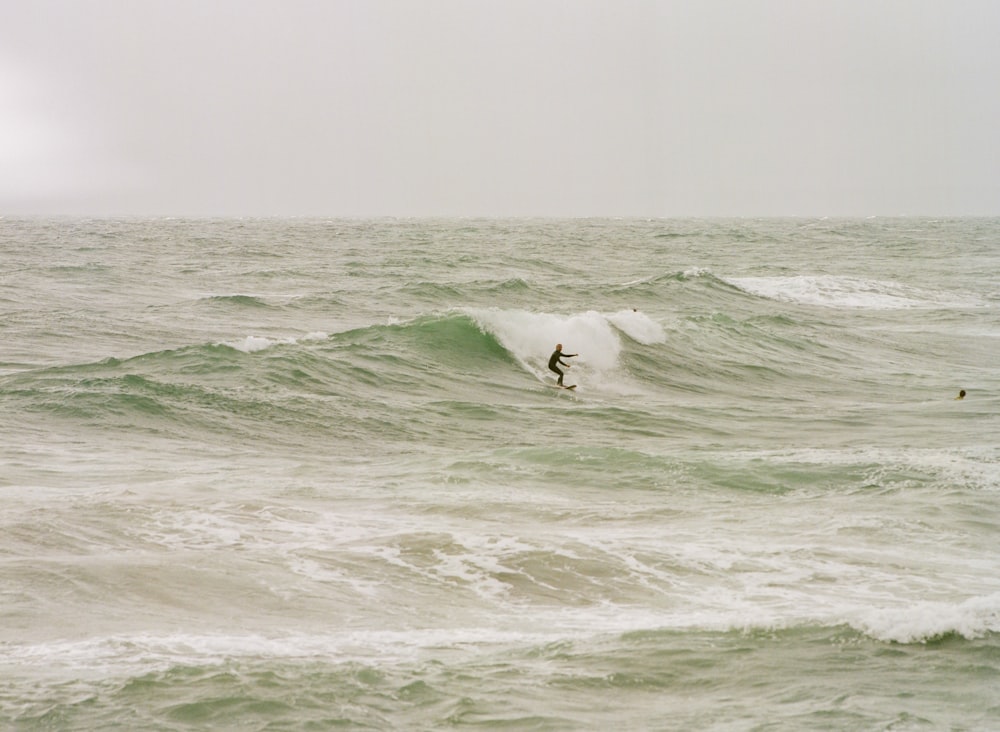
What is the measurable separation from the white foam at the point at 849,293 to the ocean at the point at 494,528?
11.0m

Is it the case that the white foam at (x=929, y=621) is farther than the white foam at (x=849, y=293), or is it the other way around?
the white foam at (x=849, y=293)

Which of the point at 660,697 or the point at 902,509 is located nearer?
the point at 660,697

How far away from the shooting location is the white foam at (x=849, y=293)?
3916cm

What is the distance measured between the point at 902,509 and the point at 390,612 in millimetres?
6121

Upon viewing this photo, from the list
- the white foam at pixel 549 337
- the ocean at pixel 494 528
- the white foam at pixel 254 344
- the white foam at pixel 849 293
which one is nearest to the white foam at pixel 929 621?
the ocean at pixel 494 528

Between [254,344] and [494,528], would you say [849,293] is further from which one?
[494,528]

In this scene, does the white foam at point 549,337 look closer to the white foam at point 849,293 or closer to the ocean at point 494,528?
the ocean at point 494,528

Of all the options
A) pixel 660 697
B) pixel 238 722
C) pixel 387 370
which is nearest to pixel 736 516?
pixel 660 697

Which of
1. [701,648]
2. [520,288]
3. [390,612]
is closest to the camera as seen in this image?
[701,648]

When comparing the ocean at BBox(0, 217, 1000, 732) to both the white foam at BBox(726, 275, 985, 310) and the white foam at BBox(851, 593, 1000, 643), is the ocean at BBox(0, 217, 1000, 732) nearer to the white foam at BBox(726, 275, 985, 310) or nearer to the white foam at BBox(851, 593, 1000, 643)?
the white foam at BBox(851, 593, 1000, 643)

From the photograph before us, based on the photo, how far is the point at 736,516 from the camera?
11.9 metres

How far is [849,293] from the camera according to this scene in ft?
137

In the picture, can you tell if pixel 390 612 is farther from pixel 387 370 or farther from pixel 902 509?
pixel 387 370


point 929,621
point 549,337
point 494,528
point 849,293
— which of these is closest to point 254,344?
point 549,337
